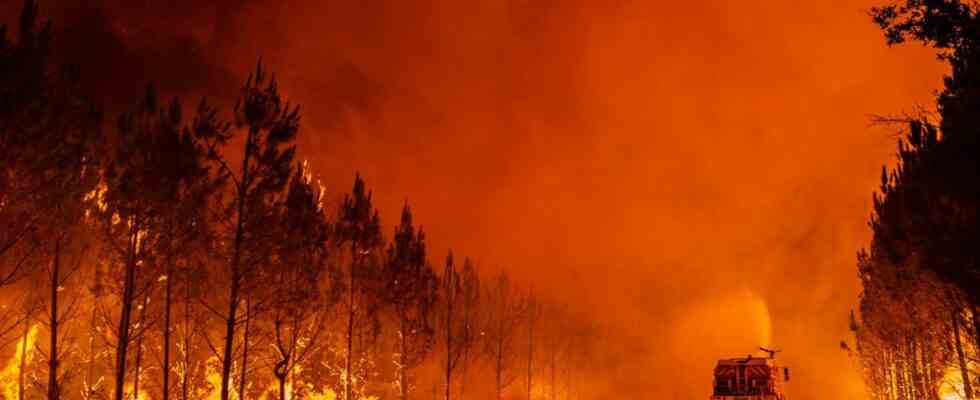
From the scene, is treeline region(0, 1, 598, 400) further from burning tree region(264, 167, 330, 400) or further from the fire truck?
the fire truck

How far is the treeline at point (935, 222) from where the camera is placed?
43.9 ft

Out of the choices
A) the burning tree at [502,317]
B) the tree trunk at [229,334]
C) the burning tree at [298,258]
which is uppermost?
the burning tree at [502,317]

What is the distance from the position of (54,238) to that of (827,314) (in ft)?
245

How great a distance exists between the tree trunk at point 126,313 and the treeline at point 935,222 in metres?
16.1

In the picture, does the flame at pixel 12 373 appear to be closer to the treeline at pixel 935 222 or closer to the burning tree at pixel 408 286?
the burning tree at pixel 408 286

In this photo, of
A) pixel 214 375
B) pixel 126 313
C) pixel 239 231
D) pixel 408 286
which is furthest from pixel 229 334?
pixel 408 286

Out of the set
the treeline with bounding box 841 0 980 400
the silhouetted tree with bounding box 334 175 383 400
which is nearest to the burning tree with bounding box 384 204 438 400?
the silhouetted tree with bounding box 334 175 383 400

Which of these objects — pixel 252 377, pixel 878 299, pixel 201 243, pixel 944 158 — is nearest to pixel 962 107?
pixel 944 158

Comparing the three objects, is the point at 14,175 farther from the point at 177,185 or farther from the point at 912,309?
the point at 912,309

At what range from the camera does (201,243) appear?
66.0 feet

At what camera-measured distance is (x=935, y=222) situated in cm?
1691

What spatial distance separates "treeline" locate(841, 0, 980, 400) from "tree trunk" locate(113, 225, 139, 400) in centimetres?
1607

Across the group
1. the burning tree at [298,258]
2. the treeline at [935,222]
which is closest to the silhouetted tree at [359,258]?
the burning tree at [298,258]

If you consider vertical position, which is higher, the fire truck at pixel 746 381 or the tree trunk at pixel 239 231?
the tree trunk at pixel 239 231
